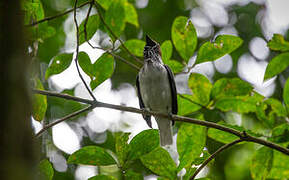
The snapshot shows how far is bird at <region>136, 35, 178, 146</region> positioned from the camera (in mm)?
4035

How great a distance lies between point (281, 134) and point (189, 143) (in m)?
0.75

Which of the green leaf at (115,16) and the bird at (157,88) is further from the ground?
the green leaf at (115,16)

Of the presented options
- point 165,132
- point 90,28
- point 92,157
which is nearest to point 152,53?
point 165,132

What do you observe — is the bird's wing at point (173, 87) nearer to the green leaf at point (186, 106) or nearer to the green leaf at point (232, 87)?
the green leaf at point (186, 106)

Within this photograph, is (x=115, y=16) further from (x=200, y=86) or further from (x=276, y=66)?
(x=276, y=66)

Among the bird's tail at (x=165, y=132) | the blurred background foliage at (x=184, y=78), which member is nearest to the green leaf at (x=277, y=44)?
the blurred background foliage at (x=184, y=78)

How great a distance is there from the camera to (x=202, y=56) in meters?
2.84

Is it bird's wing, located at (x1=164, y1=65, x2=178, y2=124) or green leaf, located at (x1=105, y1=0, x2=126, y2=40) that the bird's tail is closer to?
bird's wing, located at (x1=164, y1=65, x2=178, y2=124)

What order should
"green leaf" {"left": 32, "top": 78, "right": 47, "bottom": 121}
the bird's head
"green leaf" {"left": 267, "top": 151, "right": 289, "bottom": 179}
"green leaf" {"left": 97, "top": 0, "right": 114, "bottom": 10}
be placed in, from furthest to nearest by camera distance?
the bird's head
"green leaf" {"left": 267, "top": 151, "right": 289, "bottom": 179}
"green leaf" {"left": 97, "top": 0, "right": 114, "bottom": 10}
"green leaf" {"left": 32, "top": 78, "right": 47, "bottom": 121}

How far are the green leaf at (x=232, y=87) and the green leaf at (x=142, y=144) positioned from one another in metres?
0.74

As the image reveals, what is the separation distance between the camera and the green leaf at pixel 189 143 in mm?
2516

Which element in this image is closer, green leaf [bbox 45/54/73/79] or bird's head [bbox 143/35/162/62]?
green leaf [bbox 45/54/73/79]

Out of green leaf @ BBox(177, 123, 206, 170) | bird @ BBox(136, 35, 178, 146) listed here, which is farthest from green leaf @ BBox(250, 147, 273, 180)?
bird @ BBox(136, 35, 178, 146)

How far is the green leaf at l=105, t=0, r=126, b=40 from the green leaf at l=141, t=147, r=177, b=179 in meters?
0.99
